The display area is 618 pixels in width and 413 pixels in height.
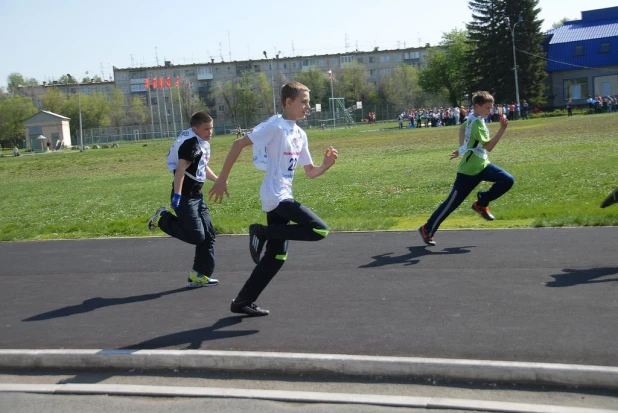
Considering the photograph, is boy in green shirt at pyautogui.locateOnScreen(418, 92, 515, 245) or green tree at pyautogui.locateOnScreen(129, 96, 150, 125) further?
green tree at pyautogui.locateOnScreen(129, 96, 150, 125)

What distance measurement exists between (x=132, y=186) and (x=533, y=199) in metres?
15.7

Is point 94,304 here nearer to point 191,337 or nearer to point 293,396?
point 191,337

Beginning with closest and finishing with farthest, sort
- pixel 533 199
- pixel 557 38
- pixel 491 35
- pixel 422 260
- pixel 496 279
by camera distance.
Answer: pixel 496 279 → pixel 422 260 → pixel 533 199 → pixel 491 35 → pixel 557 38

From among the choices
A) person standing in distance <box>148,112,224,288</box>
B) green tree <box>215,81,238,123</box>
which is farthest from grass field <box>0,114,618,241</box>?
green tree <box>215,81,238,123</box>

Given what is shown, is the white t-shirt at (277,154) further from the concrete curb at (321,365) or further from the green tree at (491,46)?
the green tree at (491,46)

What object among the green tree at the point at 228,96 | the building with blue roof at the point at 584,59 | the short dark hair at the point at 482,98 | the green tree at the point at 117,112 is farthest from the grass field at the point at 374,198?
the green tree at the point at 117,112

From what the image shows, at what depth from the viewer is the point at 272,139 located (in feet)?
20.9

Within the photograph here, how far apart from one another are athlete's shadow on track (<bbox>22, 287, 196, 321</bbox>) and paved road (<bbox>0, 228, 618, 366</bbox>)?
0.08ft

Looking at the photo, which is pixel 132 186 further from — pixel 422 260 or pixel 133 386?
pixel 133 386

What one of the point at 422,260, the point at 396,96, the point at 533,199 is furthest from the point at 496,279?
the point at 396,96

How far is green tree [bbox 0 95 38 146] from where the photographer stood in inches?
4437

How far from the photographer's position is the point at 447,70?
114m

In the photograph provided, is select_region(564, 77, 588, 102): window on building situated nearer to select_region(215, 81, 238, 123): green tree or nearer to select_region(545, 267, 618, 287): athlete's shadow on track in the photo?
select_region(215, 81, 238, 123): green tree

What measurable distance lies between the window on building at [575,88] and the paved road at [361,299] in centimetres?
8489
